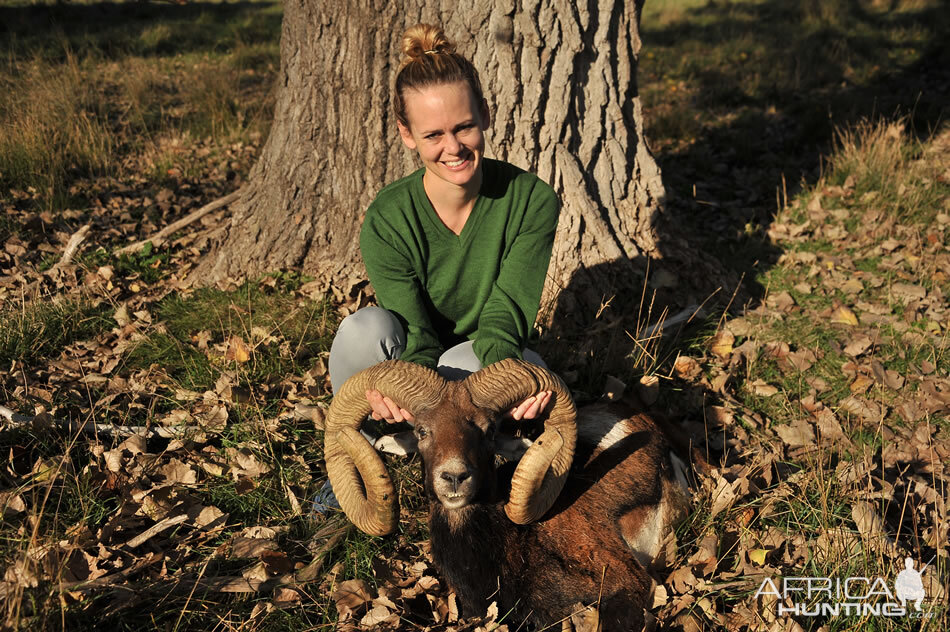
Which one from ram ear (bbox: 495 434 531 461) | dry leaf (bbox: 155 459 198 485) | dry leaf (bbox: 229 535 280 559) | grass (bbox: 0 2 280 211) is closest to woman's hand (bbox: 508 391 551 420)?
ram ear (bbox: 495 434 531 461)

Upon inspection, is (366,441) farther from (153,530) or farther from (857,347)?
(857,347)

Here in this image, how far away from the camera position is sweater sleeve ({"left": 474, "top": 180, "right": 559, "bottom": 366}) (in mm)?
3793

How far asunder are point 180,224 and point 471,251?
12.5 ft

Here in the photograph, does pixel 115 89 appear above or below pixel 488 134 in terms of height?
above

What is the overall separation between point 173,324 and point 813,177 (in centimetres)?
691

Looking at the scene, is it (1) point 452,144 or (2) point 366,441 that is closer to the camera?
(2) point 366,441

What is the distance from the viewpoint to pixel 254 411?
4.35 metres

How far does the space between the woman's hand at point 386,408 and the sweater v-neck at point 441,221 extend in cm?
102

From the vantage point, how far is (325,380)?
4715 mm

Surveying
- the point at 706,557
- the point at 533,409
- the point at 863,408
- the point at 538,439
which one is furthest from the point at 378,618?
the point at 863,408

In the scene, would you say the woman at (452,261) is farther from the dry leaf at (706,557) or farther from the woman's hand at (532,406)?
the dry leaf at (706,557)

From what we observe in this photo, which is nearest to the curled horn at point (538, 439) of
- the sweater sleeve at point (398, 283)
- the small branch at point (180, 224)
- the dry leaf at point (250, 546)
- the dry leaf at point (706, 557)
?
the sweater sleeve at point (398, 283)

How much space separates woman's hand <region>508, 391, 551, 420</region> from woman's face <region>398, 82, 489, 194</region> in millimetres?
1196

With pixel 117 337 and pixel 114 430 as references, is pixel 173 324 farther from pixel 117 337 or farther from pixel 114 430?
pixel 114 430
